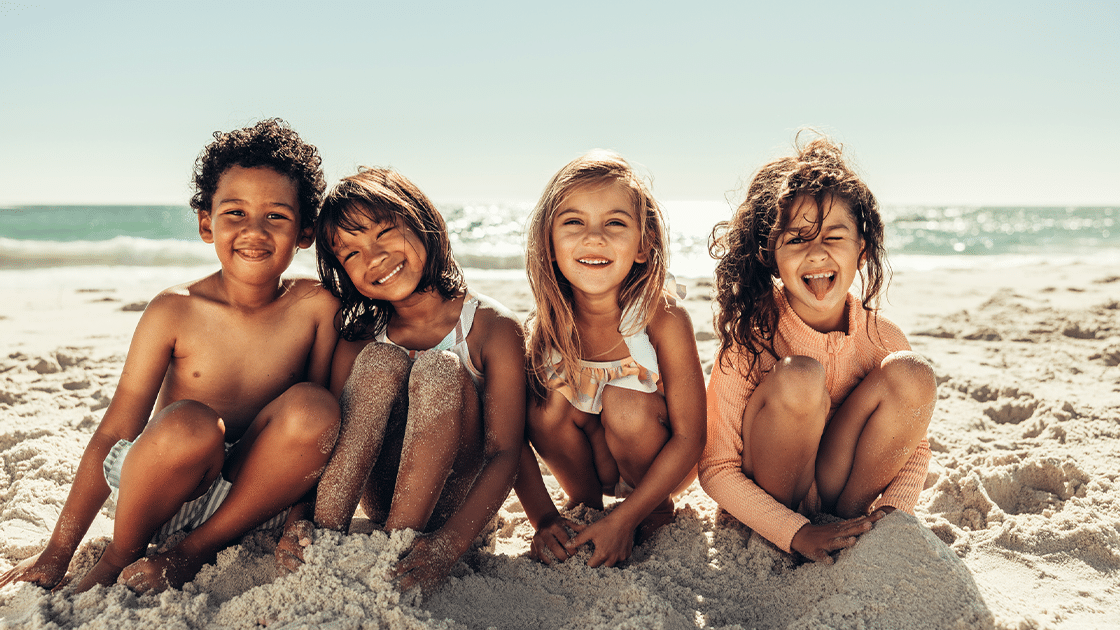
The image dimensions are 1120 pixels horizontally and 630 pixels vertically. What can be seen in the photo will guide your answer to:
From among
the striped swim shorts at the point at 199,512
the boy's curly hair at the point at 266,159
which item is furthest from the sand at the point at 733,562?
the boy's curly hair at the point at 266,159

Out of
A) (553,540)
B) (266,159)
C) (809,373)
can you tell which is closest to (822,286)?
(809,373)

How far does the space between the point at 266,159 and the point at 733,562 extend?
1.88m

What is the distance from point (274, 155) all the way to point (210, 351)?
644 mm

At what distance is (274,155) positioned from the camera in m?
2.12

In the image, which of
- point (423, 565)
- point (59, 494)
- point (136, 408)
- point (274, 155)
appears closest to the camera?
point (423, 565)

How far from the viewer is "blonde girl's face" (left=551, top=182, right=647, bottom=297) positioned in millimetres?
2100

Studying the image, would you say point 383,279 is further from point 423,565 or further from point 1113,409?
point 1113,409

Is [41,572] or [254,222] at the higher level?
[254,222]

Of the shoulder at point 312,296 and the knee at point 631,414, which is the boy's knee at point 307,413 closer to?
the shoulder at point 312,296

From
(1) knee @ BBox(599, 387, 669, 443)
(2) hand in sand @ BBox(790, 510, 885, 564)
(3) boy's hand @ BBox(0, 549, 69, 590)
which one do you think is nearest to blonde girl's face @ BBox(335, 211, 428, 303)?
(1) knee @ BBox(599, 387, 669, 443)

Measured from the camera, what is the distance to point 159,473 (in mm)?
1656

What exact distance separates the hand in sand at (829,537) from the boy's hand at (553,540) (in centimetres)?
62

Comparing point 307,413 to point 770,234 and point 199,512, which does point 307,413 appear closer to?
point 199,512

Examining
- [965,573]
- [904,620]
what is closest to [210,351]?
[904,620]
